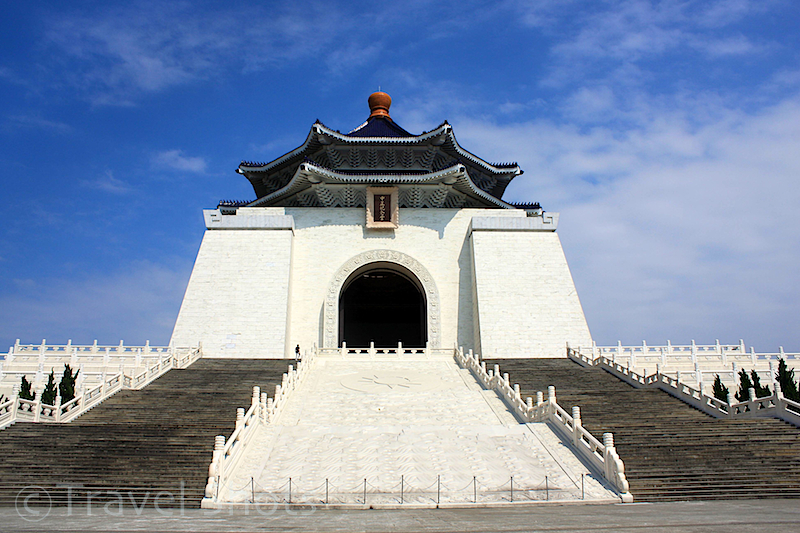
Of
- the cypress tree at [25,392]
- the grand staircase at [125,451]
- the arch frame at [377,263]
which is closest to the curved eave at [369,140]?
the arch frame at [377,263]

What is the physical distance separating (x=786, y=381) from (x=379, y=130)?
20.4 metres

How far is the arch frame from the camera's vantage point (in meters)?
24.4

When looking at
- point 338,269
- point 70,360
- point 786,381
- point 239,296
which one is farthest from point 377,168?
point 786,381

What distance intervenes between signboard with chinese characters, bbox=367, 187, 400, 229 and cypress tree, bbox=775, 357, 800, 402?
15502 mm

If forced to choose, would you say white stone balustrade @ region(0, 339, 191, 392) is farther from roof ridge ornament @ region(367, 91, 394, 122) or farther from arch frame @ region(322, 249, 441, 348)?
roof ridge ornament @ region(367, 91, 394, 122)

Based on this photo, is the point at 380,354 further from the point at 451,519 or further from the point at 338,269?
the point at 451,519

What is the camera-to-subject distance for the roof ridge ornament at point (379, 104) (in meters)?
31.5

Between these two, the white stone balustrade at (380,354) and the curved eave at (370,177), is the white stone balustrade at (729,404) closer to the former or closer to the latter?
the white stone balustrade at (380,354)

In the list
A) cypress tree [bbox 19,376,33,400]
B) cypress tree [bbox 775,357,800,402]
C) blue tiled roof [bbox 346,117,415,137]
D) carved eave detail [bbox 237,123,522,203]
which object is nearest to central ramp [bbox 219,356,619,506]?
cypress tree [bbox 19,376,33,400]

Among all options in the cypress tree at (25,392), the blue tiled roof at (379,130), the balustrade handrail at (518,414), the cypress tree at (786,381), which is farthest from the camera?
the blue tiled roof at (379,130)

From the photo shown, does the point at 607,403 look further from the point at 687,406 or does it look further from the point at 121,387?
the point at 121,387

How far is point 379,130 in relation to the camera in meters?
29.1

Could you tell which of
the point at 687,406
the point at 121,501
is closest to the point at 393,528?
the point at 121,501

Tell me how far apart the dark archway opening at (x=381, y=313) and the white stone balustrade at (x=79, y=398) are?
640 inches
